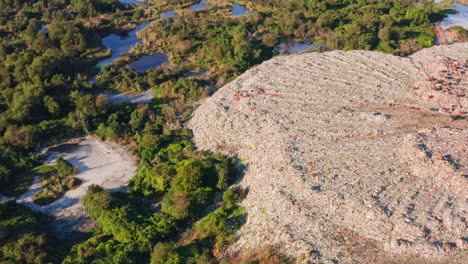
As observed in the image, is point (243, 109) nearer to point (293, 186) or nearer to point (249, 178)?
point (249, 178)

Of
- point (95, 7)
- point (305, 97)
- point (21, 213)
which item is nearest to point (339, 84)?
point (305, 97)

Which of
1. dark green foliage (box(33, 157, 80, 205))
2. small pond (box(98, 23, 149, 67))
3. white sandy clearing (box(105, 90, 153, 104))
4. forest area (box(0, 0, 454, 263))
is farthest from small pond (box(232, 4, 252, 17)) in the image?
dark green foliage (box(33, 157, 80, 205))

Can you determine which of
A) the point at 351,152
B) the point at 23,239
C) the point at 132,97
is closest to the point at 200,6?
the point at 132,97

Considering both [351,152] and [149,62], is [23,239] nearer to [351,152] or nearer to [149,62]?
[351,152]

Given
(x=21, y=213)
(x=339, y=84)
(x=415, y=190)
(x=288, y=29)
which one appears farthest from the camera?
(x=288, y=29)

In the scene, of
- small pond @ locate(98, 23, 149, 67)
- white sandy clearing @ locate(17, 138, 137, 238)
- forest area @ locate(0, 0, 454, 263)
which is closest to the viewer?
forest area @ locate(0, 0, 454, 263)

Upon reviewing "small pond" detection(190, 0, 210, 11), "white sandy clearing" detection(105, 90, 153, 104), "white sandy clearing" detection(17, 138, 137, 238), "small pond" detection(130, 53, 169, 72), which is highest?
"small pond" detection(190, 0, 210, 11)

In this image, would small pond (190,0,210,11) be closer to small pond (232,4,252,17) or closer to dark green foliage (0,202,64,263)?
small pond (232,4,252,17)
